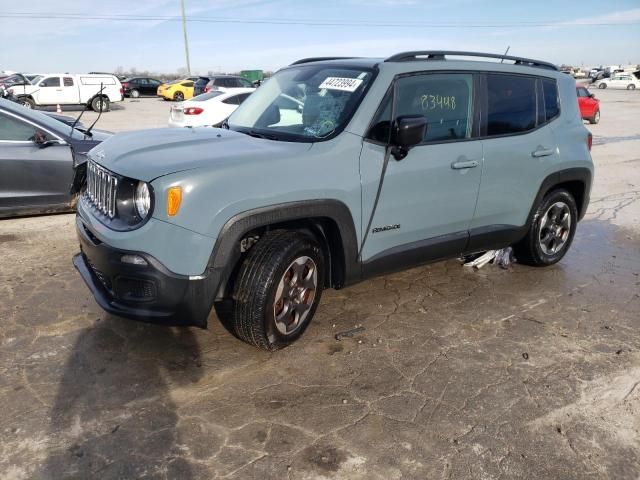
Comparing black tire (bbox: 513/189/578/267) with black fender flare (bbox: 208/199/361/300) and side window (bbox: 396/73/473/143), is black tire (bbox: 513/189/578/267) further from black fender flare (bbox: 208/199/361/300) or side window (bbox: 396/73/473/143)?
black fender flare (bbox: 208/199/361/300)

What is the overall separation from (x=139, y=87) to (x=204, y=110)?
86.9 ft

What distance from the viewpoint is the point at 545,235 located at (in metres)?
5.06

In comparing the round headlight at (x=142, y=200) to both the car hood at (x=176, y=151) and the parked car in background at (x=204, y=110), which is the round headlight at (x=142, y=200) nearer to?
the car hood at (x=176, y=151)

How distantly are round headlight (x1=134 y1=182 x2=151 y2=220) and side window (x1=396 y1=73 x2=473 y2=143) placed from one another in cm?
173

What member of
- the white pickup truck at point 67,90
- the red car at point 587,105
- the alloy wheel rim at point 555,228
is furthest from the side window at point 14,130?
the red car at point 587,105

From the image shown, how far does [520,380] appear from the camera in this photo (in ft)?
10.7

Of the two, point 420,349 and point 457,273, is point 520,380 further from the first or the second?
point 457,273

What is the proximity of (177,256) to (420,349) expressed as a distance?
175cm

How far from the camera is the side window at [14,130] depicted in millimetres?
5855

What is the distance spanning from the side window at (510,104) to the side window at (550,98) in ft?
0.53

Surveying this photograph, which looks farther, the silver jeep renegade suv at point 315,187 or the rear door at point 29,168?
the rear door at point 29,168

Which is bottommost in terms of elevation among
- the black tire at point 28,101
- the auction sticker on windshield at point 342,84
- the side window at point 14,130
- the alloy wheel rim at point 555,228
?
the black tire at point 28,101

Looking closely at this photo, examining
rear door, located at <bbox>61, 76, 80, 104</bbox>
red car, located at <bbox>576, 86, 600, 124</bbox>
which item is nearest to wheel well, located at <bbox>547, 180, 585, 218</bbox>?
red car, located at <bbox>576, 86, 600, 124</bbox>

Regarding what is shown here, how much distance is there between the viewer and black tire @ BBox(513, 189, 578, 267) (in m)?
4.85
